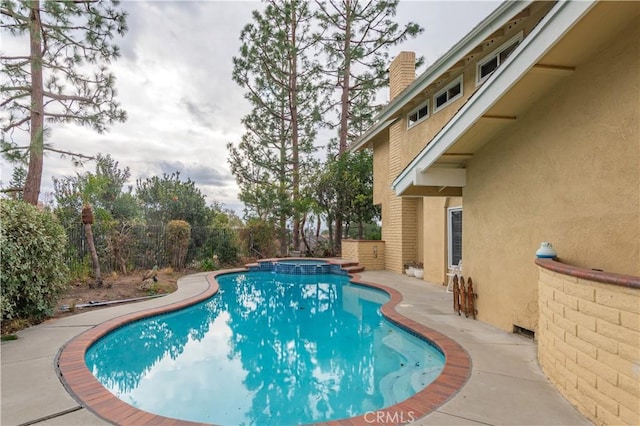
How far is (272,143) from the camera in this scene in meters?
24.4

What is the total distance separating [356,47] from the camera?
22438mm

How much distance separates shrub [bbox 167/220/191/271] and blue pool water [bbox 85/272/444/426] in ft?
23.7

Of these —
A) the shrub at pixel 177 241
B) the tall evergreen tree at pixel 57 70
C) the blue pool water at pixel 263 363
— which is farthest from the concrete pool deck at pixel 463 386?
the shrub at pixel 177 241

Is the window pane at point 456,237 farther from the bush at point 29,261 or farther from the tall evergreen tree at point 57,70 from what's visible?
the tall evergreen tree at point 57,70

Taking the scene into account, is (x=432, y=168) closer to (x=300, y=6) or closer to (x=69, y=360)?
(x=69, y=360)

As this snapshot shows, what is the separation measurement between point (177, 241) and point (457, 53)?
14.4 m

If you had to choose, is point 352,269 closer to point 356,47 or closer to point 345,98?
point 345,98

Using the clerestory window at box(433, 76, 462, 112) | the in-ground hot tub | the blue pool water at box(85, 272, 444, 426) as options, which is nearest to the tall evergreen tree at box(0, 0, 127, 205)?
the blue pool water at box(85, 272, 444, 426)

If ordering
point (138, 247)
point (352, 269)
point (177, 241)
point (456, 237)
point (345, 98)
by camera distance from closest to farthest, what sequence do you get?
point (456, 237)
point (138, 247)
point (352, 269)
point (177, 241)
point (345, 98)

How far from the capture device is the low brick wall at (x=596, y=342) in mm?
3055

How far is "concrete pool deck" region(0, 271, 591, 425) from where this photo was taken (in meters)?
3.63

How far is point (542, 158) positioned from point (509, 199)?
40.4 inches

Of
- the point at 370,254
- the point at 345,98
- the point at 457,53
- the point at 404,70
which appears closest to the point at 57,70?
the point at 457,53

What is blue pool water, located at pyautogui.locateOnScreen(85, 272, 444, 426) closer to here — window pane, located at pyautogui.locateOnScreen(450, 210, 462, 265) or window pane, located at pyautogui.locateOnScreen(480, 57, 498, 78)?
window pane, located at pyautogui.locateOnScreen(450, 210, 462, 265)
